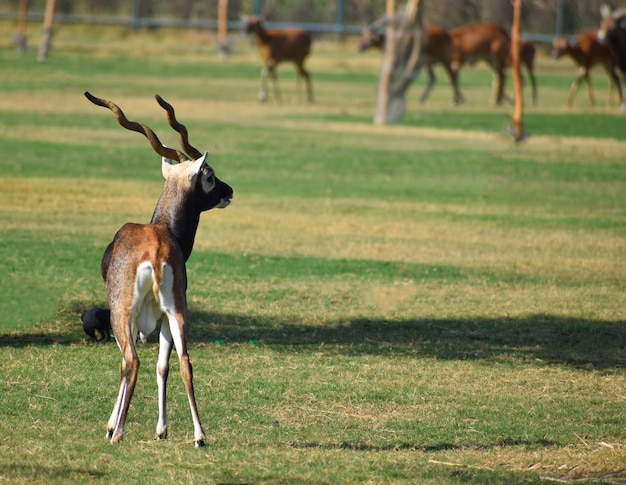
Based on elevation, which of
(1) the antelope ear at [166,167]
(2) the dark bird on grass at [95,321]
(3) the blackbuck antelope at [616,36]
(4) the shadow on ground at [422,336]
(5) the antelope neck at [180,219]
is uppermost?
(3) the blackbuck antelope at [616,36]

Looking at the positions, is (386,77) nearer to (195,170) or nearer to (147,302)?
(195,170)

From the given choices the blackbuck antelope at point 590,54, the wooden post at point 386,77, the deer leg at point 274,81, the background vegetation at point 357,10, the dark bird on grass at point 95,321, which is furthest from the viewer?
the background vegetation at point 357,10

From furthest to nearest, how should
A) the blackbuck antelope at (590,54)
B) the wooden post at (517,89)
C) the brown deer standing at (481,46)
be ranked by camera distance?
the brown deer standing at (481,46) < the blackbuck antelope at (590,54) < the wooden post at (517,89)

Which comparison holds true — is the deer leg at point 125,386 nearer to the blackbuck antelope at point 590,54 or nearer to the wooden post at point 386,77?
the wooden post at point 386,77

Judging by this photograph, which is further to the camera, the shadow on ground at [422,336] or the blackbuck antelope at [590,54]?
the blackbuck antelope at [590,54]

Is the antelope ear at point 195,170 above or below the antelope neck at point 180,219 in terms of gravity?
above

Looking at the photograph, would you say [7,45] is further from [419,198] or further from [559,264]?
[559,264]

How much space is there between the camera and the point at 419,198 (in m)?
16.5

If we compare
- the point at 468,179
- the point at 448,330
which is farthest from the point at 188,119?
the point at 448,330

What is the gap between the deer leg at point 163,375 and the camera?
243 inches

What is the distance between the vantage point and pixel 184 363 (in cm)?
595

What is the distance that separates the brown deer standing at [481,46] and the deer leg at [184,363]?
27.5 meters

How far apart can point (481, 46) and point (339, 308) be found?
80.2ft

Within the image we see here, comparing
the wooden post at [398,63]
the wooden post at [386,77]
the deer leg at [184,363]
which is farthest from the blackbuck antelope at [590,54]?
the deer leg at [184,363]
